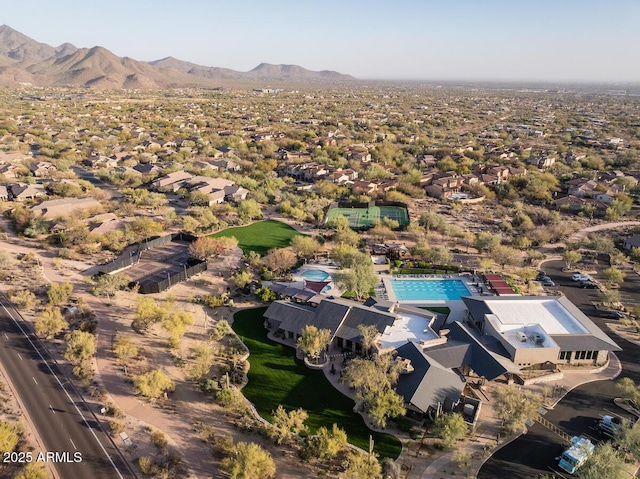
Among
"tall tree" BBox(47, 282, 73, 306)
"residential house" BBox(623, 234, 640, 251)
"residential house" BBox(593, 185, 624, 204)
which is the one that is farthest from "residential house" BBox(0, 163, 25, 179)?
"residential house" BBox(593, 185, 624, 204)

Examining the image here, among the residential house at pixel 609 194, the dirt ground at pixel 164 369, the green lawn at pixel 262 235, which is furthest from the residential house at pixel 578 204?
the dirt ground at pixel 164 369

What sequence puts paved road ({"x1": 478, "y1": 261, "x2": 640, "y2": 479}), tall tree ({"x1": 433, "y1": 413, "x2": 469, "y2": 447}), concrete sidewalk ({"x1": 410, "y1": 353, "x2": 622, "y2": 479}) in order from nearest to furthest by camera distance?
1. concrete sidewalk ({"x1": 410, "y1": 353, "x2": 622, "y2": 479})
2. paved road ({"x1": 478, "y1": 261, "x2": 640, "y2": 479})
3. tall tree ({"x1": 433, "y1": 413, "x2": 469, "y2": 447})

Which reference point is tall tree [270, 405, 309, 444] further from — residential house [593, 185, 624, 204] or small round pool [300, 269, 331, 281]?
residential house [593, 185, 624, 204]

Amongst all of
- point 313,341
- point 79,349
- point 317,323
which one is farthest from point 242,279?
point 79,349

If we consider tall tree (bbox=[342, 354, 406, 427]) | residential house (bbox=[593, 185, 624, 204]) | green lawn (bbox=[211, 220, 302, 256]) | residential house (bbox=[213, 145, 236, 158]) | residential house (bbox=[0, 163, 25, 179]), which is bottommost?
tall tree (bbox=[342, 354, 406, 427])

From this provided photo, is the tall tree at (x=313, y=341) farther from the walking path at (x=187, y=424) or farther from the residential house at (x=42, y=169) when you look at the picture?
the residential house at (x=42, y=169)

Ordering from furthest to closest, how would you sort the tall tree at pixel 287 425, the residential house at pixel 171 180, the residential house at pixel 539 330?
the residential house at pixel 171 180, the residential house at pixel 539 330, the tall tree at pixel 287 425

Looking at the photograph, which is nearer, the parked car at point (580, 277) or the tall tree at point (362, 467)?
the tall tree at point (362, 467)
